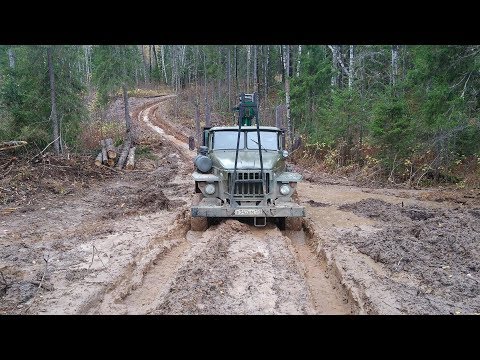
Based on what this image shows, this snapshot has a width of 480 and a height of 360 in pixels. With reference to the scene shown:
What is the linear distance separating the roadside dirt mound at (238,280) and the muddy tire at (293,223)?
101 cm

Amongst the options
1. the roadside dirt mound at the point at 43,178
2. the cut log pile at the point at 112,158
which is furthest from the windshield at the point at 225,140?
the cut log pile at the point at 112,158

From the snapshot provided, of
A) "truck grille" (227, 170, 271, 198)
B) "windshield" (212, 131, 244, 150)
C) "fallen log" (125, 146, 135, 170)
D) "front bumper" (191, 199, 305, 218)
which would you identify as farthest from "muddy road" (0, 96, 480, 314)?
"fallen log" (125, 146, 135, 170)

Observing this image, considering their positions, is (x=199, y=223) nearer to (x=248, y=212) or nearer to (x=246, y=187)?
(x=248, y=212)

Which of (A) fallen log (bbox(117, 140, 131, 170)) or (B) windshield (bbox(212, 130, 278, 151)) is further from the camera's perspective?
(A) fallen log (bbox(117, 140, 131, 170))

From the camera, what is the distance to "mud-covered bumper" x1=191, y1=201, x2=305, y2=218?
27.0 ft

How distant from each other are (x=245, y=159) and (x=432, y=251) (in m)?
4.13

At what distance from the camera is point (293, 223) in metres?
8.73

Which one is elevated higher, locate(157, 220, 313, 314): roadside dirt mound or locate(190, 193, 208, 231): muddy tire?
locate(190, 193, 208, 231): muddy tire

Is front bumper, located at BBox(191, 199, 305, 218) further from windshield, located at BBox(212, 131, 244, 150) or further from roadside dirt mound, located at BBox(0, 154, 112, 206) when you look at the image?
roadside dirt mound, located at BBox(0, 154, 112, 206)

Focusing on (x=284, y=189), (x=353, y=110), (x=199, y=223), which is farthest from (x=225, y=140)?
(x=353, y=110)

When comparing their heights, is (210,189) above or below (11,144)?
below

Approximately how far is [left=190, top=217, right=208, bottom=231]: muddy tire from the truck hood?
1.23 metres

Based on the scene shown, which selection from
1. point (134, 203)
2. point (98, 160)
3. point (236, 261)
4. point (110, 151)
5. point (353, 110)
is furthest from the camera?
point (110, 151)
